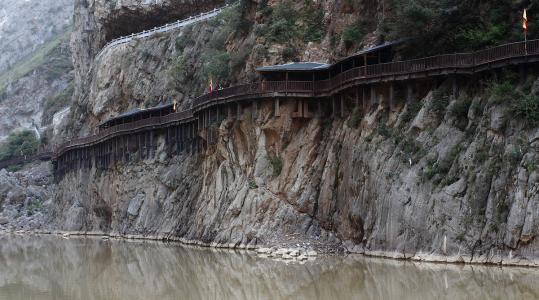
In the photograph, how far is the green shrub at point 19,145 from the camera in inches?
5002

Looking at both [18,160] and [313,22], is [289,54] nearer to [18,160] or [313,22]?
[313,22]

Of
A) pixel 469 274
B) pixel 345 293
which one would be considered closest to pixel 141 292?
pixel 345 293

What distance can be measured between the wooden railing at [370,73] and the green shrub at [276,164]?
4.06m

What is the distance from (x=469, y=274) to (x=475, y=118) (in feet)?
29.9

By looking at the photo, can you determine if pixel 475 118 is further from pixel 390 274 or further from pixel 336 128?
pixel 336 128

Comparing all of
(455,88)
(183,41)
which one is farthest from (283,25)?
(183,41)

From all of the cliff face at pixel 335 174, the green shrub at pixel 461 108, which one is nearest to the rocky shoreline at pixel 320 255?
the cliff face at pixel 335 174

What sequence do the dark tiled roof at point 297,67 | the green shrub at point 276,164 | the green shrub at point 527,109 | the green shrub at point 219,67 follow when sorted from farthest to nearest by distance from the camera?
the green shrub at point 219,67 < the green shrub at point 276,164 < the dark tiled roof at point 297,67 < the green shrub at point 527,109

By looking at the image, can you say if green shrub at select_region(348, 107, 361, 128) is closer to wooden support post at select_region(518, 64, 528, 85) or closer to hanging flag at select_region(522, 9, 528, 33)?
hanging flag at select_region(522, 9, 528, 33)

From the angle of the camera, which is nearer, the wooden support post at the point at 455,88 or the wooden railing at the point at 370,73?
the wooden railing at the point at 370,73

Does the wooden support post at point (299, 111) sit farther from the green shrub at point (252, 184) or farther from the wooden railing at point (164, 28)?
the wooden railing at point (164, 28)

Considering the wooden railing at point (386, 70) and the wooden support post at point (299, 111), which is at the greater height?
the wooden railing at point (386, 70)

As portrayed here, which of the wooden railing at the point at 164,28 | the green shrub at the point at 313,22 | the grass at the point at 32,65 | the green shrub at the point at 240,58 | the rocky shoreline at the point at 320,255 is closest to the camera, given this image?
the rocky shoreline at the point at 320,255

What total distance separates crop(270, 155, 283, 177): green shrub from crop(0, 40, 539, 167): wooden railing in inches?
160
